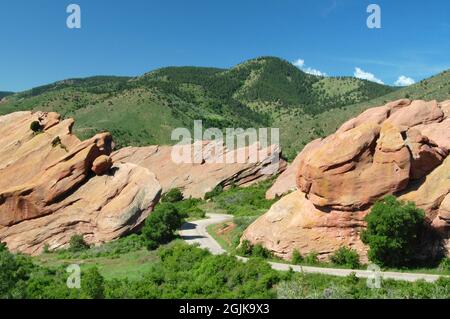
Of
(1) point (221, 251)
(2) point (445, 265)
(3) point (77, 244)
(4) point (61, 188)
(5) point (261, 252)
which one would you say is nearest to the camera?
(2) point (445, 265)

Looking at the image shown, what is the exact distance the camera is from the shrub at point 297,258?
103ft

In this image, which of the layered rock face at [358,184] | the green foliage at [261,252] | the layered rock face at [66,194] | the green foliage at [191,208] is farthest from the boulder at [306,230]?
the green foliage at [191,208]

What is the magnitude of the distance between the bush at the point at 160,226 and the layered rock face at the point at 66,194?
235 centimetres

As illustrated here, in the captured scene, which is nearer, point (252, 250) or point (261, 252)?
point (261, 252)

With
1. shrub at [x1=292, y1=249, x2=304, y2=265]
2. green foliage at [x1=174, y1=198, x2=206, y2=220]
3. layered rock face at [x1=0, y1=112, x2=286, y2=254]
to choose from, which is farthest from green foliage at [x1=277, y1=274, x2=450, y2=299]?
green foliage at [x1=174, y1=198, x2=206, y2=220]

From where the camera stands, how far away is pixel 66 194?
144 ft

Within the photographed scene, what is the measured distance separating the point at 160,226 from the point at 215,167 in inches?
1497

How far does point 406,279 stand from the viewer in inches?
1043

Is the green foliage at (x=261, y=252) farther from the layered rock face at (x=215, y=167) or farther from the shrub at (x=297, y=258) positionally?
the layered rock face at (x=215, y=167)

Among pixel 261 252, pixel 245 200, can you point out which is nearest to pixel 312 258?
pixel 261 252

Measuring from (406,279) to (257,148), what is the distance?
5248 centimetres

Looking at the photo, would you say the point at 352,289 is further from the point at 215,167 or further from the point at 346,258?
the point at 215,167
